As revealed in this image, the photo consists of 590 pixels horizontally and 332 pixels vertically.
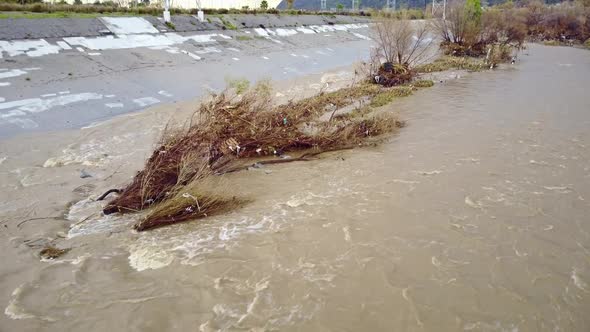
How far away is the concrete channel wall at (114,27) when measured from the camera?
1268 cm

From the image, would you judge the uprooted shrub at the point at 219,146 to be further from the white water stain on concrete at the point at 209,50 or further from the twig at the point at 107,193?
the white water stain on concrete at the point at 209,50

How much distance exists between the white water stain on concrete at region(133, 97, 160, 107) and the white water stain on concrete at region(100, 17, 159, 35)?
5.36m

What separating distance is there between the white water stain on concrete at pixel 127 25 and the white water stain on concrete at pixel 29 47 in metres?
2.76

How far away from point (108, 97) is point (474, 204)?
8742mm

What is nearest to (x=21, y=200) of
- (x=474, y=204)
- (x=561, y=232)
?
(x=474, y=204)

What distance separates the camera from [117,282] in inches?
171

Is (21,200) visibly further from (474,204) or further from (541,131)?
(541,131)

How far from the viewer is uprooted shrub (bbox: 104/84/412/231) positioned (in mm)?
5613

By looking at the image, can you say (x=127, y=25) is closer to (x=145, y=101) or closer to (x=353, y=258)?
(x=145, y=101)

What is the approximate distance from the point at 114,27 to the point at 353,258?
45.4ft

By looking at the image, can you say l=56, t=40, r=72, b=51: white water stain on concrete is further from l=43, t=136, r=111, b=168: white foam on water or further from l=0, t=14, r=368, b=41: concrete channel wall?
l=43, t=136, r=111, b=168: white foam on water

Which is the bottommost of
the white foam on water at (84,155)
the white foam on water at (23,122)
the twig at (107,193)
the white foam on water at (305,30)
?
the twig at (107,193)

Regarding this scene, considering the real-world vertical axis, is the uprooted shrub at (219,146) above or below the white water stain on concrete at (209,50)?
below

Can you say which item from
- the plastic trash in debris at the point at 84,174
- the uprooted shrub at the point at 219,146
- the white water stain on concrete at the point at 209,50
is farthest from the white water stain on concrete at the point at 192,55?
the plastic trash in debris at the point at 84,174
